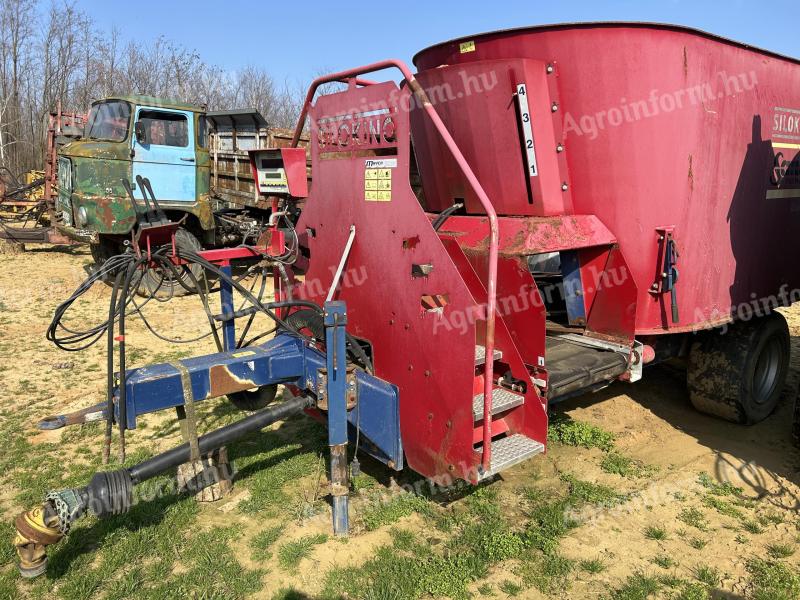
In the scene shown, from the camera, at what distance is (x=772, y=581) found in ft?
9.21

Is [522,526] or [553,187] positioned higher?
[553,187]

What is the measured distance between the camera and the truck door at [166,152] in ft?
28.4

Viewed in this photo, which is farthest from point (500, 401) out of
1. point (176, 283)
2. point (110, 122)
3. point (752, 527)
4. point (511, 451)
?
point (110, 122)

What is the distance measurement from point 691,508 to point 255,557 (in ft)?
8.15

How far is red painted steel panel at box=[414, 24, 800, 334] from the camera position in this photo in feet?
10.9

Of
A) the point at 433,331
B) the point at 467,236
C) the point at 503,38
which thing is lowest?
the point at 433,331

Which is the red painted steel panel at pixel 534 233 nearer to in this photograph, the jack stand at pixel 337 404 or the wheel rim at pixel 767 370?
the jack stand at pixel 337 404

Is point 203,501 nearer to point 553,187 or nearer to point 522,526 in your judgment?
point 522,526

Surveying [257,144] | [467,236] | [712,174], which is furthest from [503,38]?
[257,144]

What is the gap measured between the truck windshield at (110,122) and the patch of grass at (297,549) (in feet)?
24.3

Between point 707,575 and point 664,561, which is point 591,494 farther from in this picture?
point 707,575

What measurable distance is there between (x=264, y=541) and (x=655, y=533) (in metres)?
2.09

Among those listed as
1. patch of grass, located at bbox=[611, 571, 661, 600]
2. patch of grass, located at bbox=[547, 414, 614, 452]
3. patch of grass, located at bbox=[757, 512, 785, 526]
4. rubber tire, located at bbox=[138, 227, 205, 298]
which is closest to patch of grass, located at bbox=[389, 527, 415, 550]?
patch of grass, located at bbox=[611, 571, 661, 600]

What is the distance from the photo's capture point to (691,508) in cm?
345
